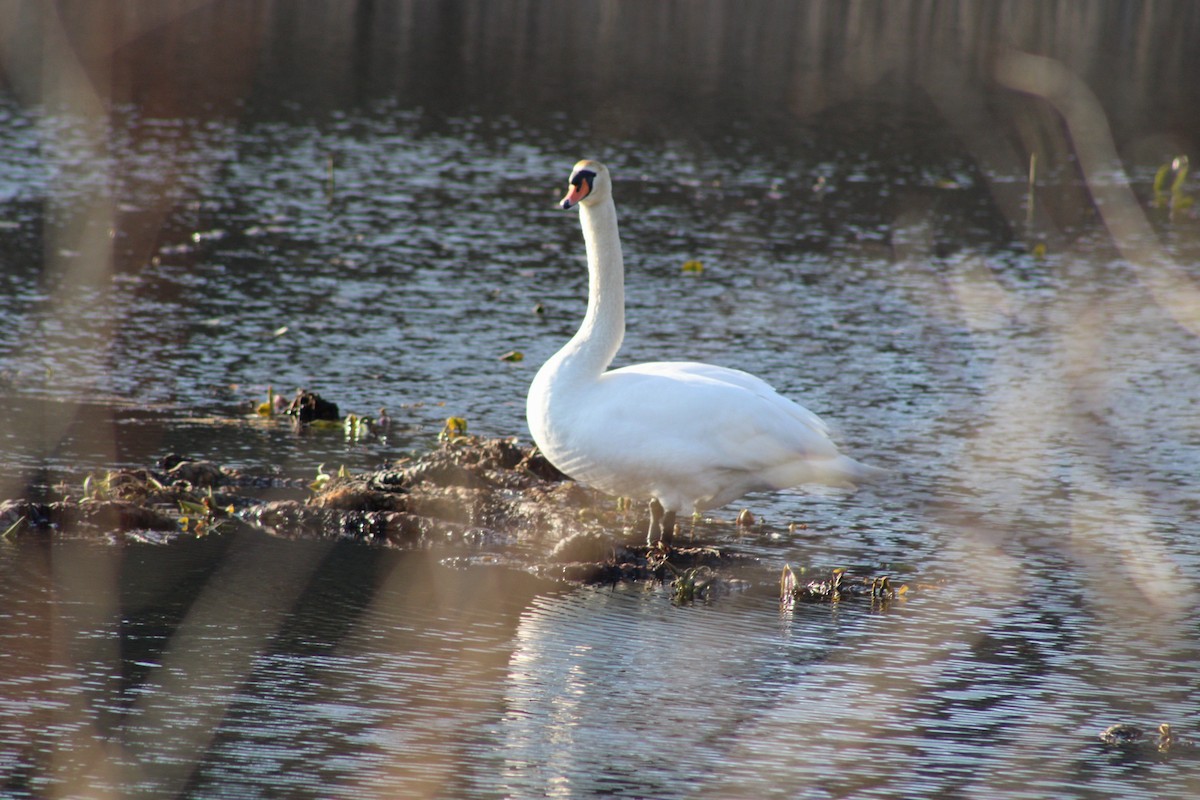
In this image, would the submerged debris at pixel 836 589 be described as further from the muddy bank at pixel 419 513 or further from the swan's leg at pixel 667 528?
the swan's leg at pixel 667 528

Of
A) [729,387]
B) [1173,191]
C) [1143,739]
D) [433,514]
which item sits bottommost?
[1143,739]

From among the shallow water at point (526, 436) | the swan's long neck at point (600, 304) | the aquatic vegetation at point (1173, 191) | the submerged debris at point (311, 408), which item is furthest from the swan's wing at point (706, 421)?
the aquatic vegetation at point (1173, 191)

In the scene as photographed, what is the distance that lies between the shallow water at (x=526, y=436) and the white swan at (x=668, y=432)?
0.58 meters

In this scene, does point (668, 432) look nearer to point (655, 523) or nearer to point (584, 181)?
point (655, 523)

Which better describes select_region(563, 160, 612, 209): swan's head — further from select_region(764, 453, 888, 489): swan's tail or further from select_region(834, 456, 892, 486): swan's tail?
select_region(834, 456, 892, 486): swan's tail

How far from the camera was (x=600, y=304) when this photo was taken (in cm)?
889

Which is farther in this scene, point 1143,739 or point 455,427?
point 455,427

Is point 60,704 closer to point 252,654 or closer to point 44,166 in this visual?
point 252,654

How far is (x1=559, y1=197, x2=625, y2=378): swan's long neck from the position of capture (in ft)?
28.0

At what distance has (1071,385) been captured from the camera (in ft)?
42.7

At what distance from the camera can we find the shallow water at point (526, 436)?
6262mm

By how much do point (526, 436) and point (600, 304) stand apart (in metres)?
2.31

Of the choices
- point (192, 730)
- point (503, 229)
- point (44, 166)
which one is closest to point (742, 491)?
point (192, 730)

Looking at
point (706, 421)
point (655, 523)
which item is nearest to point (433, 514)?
point (655, 523)
